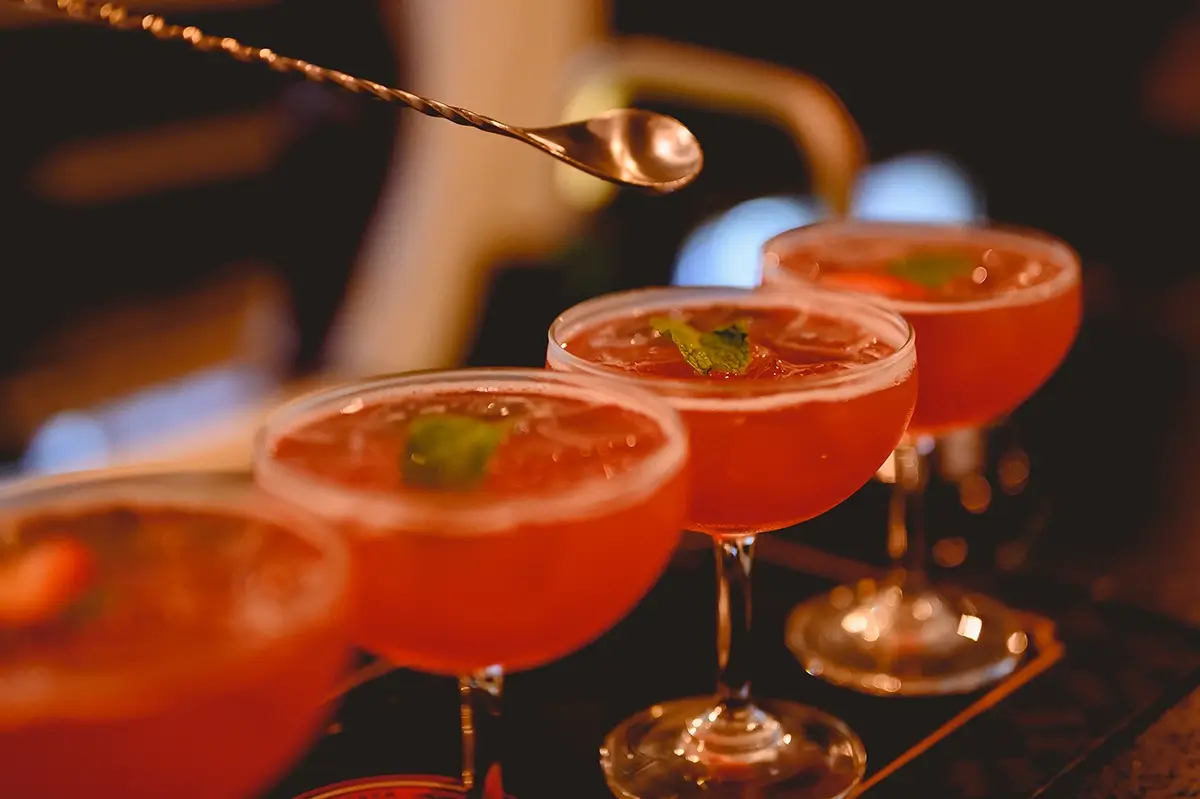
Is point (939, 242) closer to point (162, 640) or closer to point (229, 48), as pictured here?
point (229, 48)

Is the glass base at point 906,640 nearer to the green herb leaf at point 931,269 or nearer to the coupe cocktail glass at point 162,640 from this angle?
the green herb leaf at point 931,269

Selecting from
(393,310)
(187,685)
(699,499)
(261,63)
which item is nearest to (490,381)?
(699,499)

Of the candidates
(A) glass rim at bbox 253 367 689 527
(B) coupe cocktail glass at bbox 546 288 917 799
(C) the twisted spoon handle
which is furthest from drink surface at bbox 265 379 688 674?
(C) the twisted spoon handle

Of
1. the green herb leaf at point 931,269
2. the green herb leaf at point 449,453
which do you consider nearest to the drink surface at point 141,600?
the green herb leaf at point 449,453

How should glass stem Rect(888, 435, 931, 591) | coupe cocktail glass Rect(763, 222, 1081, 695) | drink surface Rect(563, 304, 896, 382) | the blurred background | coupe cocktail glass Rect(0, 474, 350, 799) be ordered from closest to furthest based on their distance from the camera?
coupe cocktail glass Rect(0, 474, 350, 799), drink surface Rect(563, 304, 896, 382), coupe cocktail glass Rect(763, 222, 1081, 695), glass stem Rect(888, 435, 931, 591), the blurred background

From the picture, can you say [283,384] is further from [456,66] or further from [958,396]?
[958,396]

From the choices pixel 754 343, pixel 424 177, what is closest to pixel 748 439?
pixel 754 343

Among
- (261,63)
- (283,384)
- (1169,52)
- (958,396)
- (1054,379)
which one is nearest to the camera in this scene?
(261,63)

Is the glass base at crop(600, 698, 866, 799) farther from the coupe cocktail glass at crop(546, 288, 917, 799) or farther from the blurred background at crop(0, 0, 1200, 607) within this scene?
the blurred background at crop(0, 0, 1200, 607)
